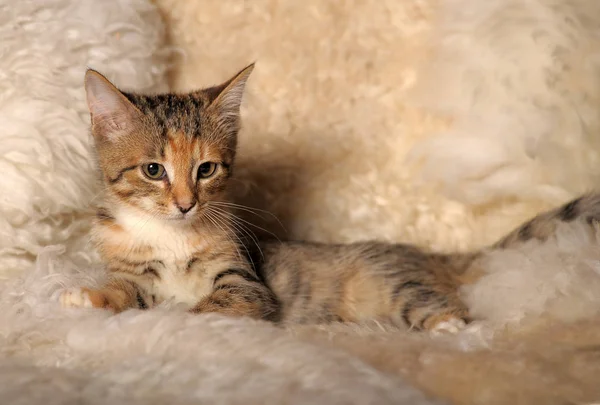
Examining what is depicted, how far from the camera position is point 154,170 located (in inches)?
43.4

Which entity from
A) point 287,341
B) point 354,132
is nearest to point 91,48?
point 354,132

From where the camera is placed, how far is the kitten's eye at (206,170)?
1.14 meters

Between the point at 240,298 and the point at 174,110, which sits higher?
the point at 174,110

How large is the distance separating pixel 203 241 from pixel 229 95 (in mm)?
274

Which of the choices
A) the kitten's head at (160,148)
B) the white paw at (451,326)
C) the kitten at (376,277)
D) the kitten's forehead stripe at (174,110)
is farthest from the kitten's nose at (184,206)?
the white paw at (451,326)

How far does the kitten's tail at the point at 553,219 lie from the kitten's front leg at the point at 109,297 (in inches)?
Result: 26.8

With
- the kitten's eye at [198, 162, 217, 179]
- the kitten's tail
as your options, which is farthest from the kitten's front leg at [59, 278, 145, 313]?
the kitten's tail

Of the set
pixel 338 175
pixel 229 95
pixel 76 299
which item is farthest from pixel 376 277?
pixel 76 299

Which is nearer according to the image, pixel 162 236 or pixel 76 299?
pixel 76 299

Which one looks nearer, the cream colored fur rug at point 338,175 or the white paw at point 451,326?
the cream colored fur rug at point 338,175

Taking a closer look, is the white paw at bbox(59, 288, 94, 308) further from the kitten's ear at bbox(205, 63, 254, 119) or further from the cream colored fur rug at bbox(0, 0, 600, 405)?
the kitten's ear at bbox(205, 63, 254, 119)

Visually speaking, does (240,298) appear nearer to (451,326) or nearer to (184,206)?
(184,206)

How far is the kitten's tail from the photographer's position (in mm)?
1110

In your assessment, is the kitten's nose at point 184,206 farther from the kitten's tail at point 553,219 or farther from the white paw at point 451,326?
the kitten's tail at point 553,219
